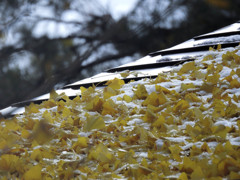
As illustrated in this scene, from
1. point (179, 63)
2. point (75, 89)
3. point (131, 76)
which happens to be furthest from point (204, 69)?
point (75, 89)

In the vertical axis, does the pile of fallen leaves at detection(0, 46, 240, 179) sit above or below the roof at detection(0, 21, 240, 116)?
below

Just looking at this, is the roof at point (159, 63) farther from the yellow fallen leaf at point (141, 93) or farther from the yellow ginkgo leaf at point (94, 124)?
the yellow ginkgo leaf at point (94, 124)

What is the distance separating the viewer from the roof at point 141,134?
64 centimetres

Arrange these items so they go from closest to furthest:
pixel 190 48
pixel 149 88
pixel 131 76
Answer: pixel 149 88, pixel 131 76, pixel 190 48

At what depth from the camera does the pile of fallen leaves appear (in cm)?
63

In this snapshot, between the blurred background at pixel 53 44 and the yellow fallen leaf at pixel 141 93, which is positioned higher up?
the blurred background at pixel 53 44

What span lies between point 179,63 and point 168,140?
90cm

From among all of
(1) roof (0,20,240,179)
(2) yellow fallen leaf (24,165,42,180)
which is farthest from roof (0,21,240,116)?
(2) yellow fallen leaf (24,165,42,180)

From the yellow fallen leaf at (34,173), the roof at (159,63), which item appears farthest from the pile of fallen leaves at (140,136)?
the roof at (159,63)

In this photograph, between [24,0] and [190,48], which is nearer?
[24,0]

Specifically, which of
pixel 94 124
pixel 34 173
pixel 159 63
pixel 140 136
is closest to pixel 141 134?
pixel 140 136

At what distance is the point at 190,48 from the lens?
176cm

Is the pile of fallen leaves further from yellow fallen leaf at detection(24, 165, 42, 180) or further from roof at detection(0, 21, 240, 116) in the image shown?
roof at detection(0, 21, 240, 116)

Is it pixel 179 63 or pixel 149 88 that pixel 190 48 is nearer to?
pixel 179 63
